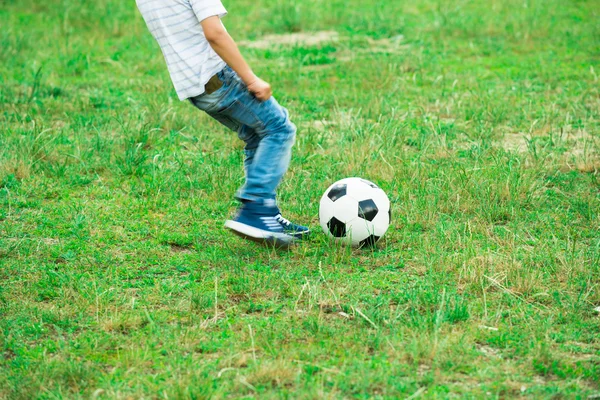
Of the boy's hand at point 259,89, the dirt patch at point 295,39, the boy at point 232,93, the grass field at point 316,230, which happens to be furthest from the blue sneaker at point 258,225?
the dirt patch at point 295,39

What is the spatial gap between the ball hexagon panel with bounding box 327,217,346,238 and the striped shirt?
1.08 meters

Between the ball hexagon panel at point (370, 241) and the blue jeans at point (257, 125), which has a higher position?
the blue jeans at point (257, 125)

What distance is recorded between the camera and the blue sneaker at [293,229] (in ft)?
15.7

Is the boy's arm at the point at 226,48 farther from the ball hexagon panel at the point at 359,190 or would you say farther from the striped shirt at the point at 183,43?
the ball hexagon panel at the point at 359,190

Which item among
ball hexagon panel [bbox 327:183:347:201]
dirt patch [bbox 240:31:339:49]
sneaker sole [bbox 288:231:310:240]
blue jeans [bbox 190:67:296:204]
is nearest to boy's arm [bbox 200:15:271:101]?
blue jeans [bbox 190:67:296:204]

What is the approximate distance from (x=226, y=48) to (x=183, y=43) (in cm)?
28

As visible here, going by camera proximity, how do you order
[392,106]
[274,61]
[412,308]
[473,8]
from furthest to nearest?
[473,8] < [274,61] < [392,106] < [412,308]

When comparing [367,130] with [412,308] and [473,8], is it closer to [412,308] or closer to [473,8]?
[412,308]

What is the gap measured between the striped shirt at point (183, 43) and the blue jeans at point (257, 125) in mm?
100

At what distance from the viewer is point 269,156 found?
4617 mm

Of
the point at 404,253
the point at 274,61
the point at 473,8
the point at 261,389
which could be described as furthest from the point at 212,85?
the point at 473,8

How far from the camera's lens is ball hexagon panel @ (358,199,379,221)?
4684 millimetres

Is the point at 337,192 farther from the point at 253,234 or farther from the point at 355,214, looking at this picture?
the point at 253,234

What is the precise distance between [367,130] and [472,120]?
113 cm
